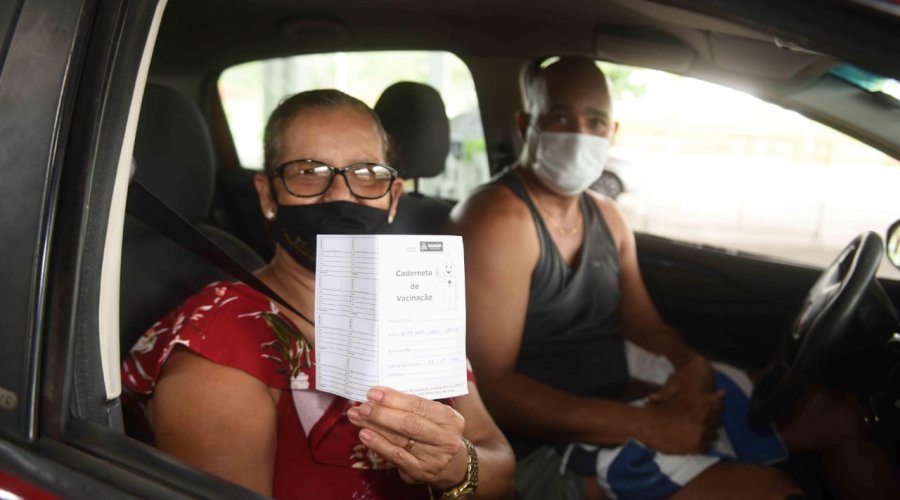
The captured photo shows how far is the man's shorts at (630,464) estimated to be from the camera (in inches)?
68.8

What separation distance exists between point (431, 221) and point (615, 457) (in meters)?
0.78

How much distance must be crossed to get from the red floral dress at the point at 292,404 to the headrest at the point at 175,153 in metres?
0.47

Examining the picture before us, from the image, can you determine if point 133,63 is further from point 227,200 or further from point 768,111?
point 227,200

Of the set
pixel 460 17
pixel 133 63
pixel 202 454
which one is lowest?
pixel 202 454

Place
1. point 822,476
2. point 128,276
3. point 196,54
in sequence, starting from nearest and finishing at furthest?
point 128,276, point 822,476, point 196,54

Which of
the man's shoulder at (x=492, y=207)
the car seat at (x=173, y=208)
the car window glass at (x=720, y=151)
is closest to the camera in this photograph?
the car seat at (x=173, y=208)

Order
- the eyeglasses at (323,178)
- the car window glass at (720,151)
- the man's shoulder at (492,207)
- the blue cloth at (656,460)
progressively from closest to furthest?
the eyeglasses at (323,178), the blue cloth at (656,460), the car window glass at (720,151), the man's shoulder at (492,207)

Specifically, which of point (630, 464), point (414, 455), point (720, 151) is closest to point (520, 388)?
point (630, 464)

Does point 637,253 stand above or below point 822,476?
above

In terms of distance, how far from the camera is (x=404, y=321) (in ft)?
2.95

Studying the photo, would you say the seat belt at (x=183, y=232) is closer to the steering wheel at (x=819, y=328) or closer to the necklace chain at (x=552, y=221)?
the necklace chain at (x=552, y=221)

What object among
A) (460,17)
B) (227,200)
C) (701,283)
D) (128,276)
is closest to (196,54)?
(227,200)

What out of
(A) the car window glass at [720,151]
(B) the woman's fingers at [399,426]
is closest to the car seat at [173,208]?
(B) the woman's fingers at [399,426]

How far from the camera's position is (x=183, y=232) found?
1263 mm
